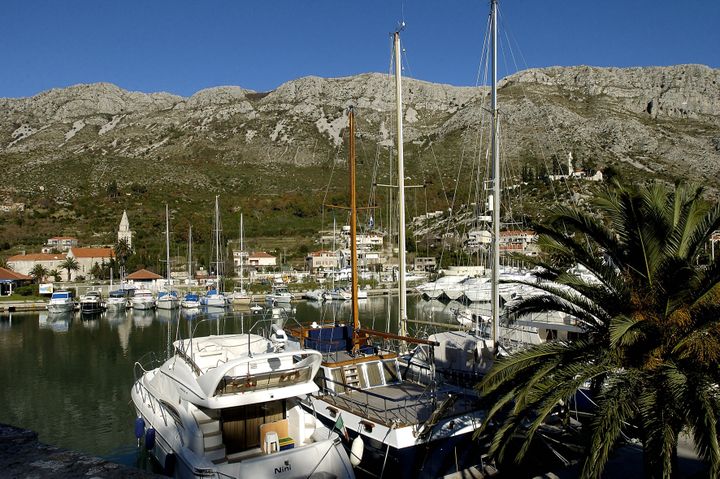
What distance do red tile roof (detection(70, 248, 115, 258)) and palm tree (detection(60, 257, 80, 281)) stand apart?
1.67m

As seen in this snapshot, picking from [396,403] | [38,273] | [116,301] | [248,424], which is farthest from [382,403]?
[38,273]

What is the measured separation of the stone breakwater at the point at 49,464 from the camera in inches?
147

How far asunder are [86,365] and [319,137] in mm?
131036

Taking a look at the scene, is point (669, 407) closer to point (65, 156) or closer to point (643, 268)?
point (643, 268)

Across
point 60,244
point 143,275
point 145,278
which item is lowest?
point 145,278

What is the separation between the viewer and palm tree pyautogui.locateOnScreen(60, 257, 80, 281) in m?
83.5

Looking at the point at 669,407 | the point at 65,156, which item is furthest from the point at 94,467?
the point at 65,156

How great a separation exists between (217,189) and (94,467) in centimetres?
12922

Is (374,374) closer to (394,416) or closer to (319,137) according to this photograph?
(394,416)

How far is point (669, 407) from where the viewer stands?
759 centimetres

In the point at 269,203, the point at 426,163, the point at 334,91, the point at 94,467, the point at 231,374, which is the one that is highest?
the point at 334,91

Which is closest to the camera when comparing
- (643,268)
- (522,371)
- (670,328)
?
(670,328)

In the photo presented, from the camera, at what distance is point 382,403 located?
13664 mm

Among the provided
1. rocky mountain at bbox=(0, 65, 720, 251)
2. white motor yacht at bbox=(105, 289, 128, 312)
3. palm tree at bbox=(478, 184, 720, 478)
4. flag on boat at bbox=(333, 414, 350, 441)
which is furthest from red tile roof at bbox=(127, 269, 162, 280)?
palm tree at bbox=(478, 184, 720, 478)
